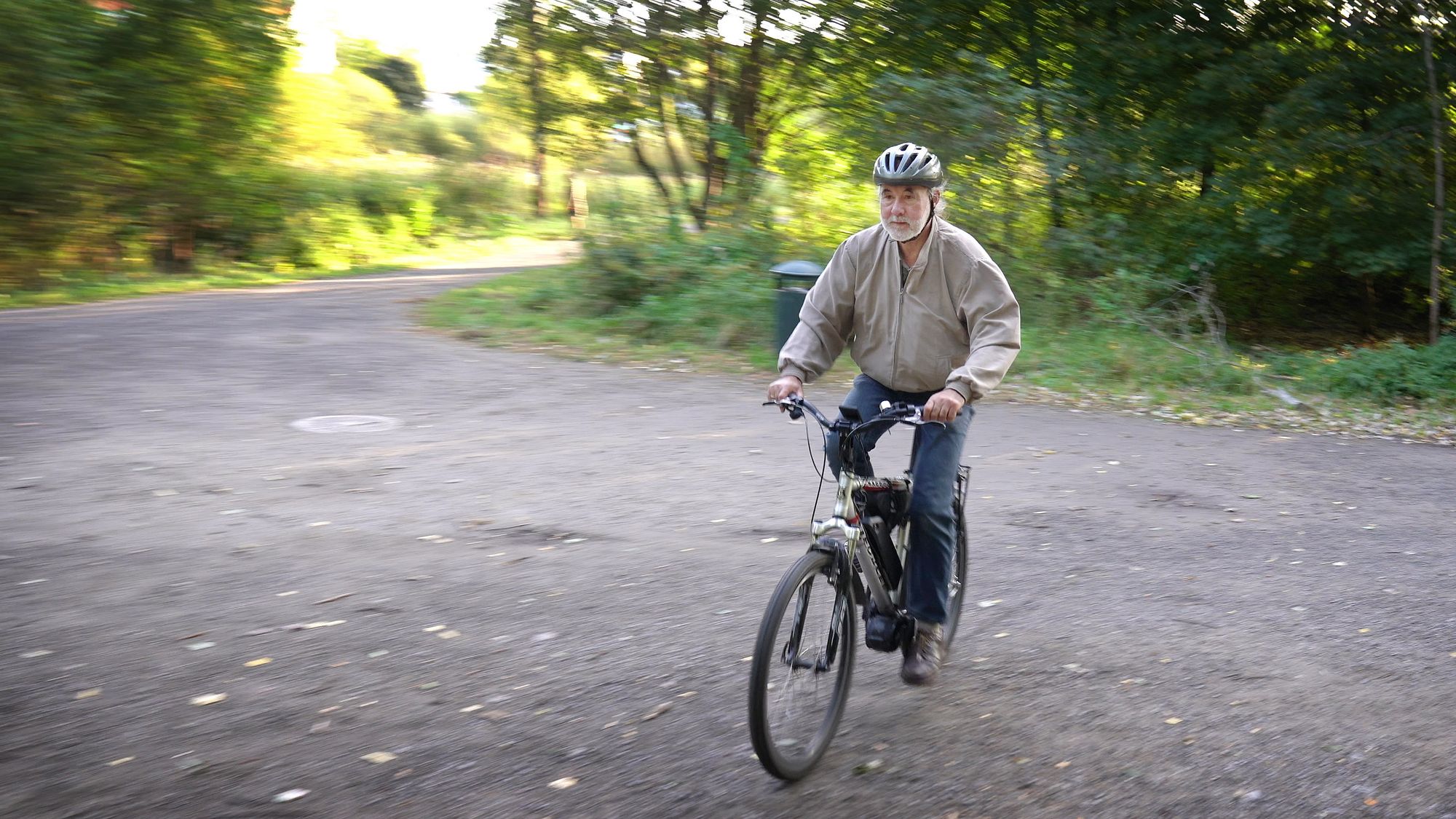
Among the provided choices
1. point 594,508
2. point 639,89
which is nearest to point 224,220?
point 639,89

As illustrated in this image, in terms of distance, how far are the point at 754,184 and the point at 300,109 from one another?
11722mm

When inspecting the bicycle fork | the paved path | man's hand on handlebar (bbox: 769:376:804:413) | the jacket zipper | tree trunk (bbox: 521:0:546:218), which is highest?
tree trunk (bbox: 521:0:546:218)

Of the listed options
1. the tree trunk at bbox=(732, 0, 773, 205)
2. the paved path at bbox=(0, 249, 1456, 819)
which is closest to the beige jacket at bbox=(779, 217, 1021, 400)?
the paved path at bbox=(0, 249, 1456, 819)

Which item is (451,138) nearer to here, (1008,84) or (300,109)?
(300,109)

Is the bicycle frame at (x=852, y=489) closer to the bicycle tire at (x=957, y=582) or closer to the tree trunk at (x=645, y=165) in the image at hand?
the bicycle tire at (x=957, y=582)

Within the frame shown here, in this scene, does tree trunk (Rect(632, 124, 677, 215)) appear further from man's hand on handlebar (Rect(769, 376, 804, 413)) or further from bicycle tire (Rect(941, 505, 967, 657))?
man's hand on handlebar (Rect(769, 376, 804, 413))

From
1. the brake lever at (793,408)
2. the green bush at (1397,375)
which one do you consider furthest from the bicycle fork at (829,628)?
the green bush at (1397,375)

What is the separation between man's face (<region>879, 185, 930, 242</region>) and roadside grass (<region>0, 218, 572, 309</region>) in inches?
513

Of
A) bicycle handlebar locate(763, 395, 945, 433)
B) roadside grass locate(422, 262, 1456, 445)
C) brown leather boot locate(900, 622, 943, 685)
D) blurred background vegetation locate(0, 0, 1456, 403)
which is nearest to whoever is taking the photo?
bicycle handlebar locate(763, 395, 945, 433)

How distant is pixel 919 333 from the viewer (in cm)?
412

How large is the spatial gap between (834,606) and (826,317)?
3.43 feet

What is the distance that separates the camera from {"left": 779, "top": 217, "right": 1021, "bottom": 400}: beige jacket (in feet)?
13.2

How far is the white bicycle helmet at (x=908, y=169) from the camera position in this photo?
392 centimetres

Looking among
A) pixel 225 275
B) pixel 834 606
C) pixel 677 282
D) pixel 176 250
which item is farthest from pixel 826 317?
pixel 176 250
